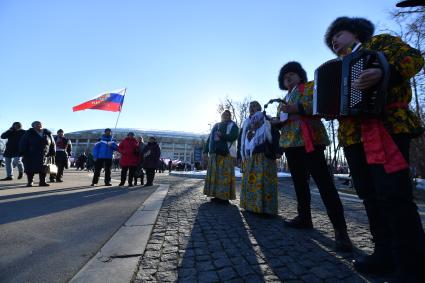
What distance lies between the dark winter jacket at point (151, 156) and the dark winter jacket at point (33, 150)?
318 centimetres

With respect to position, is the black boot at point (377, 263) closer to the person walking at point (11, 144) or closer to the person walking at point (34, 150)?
the person walking at point (34, 150)

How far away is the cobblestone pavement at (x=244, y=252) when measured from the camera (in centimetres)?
213

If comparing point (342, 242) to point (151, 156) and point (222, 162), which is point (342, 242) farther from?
point (151, 156)

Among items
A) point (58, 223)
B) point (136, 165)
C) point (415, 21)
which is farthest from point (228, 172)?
point (415, 21)

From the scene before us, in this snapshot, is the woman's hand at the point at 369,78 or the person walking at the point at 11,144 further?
the person walking at the point at 11,144

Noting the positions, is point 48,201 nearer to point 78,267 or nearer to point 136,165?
point 78,267

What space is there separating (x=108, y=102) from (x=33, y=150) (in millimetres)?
9123

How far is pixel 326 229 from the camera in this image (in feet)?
12.5

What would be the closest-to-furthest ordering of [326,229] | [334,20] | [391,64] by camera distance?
1. [391,64]
2. [334,20]
3. [326,229]

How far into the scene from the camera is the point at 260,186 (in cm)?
464

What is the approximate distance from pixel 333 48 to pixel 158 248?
2283 millimetres

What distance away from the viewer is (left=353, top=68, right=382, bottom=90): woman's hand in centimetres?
185

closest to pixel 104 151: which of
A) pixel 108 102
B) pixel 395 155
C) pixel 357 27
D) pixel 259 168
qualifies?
pixel 259 168

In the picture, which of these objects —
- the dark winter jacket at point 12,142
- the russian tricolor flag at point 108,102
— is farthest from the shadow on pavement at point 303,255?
the russian tricolor flag at point 108,102
